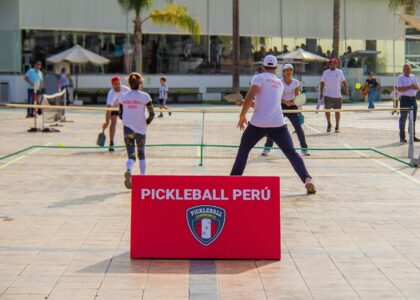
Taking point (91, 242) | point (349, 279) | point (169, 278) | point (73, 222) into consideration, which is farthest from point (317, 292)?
point (73, 222)

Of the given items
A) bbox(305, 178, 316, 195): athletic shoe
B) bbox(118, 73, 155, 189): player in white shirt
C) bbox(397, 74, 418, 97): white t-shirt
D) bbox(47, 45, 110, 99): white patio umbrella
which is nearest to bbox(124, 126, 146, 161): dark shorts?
bbox(118, 73, 155, 189): player in white shirt

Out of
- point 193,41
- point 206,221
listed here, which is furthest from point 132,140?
point 193,41

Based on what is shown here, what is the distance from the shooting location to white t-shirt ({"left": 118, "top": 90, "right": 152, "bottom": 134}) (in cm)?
1239

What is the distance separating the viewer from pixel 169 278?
7.54 meters

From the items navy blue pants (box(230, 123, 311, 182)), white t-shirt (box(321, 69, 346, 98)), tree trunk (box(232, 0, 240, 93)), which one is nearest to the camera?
navy blue pants (box(230, 123, 311, 182))

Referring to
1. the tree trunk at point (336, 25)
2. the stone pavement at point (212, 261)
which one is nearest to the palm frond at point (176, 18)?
the tree trunk at point (336, 25)

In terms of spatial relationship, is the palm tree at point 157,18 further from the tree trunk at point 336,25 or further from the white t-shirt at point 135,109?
the white t-shirt at point 135,109

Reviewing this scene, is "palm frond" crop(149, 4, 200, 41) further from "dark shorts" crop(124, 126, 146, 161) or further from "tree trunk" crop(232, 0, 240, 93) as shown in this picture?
"dark shorts" crop(124, 126, 146, 161)

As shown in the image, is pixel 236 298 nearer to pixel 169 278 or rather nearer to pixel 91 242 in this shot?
pixel 169 278

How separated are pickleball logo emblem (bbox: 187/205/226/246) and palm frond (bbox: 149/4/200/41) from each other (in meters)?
33.1

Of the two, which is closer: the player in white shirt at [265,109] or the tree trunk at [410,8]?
the player in white shirt at [265,109]

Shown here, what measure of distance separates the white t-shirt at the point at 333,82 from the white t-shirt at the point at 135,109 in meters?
10.7

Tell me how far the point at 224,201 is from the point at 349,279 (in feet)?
4.47

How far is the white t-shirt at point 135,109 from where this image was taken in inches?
488
